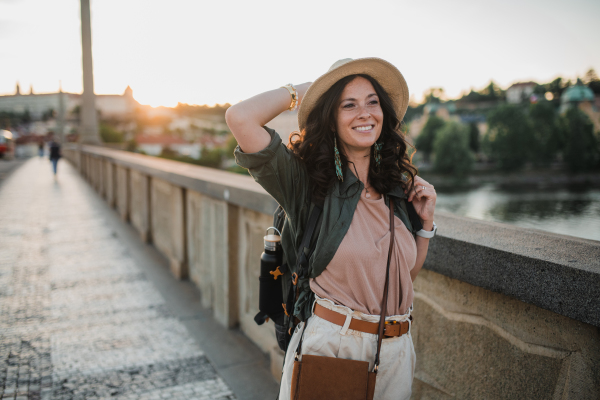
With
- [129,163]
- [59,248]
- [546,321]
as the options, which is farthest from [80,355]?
[129,163]

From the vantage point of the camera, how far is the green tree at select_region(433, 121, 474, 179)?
6594 cm

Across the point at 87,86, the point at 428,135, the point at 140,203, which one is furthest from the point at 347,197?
the point at 428,135

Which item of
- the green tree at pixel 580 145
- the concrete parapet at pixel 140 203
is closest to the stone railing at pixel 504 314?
the concrete parapet at pixel 140 203

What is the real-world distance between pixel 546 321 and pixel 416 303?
2.10 feet

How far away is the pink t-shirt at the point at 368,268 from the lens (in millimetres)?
1530

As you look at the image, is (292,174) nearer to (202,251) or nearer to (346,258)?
(346,258)

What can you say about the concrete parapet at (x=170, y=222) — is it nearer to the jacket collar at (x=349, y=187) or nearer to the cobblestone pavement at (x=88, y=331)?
the cobblestone pavement at (x=88, y=331)

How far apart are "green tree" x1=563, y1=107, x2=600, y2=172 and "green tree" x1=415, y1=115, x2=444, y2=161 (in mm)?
82876

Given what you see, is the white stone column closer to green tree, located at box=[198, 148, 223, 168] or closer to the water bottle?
the water bottle

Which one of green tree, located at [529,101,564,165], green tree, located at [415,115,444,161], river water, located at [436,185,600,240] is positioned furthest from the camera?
green tree, located at [415,115,444,161]

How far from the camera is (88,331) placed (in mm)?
3818

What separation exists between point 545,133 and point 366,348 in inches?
846

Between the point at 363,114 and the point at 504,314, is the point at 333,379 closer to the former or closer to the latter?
the point at 504,314

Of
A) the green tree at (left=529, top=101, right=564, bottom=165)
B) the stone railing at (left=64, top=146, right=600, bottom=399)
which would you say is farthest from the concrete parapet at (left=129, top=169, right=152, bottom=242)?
the green tree at (left=529, top=101, right=564, bottom=165)
